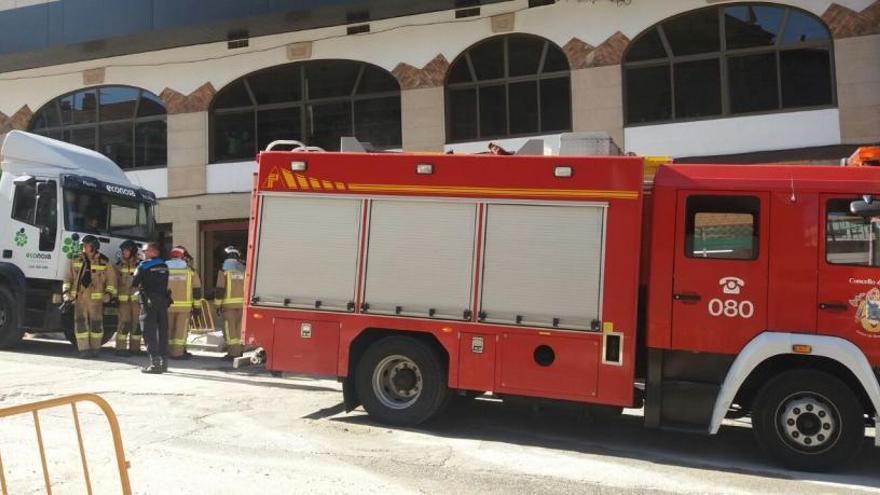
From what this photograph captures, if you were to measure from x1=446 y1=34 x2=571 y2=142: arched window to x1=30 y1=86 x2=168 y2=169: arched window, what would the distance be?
8.03m

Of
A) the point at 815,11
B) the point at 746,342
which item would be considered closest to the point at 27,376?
the point at 746,342

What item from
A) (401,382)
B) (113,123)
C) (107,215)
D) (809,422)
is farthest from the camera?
(113,123)

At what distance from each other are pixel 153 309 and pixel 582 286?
6.36m

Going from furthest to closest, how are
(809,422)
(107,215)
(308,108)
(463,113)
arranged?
(308,108), (463,113), (107,215), (809,422)

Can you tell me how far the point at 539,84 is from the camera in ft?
48.2

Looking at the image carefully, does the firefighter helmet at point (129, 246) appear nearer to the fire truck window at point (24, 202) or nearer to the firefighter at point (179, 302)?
the firefighter at point (179, 302)

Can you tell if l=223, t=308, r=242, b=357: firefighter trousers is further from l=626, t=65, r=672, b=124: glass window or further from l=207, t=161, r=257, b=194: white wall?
l=626, t=65, r=672, b=124: glass window

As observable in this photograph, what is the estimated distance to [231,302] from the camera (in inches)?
424

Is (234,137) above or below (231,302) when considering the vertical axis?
above

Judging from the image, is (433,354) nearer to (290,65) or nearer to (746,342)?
(746,342)

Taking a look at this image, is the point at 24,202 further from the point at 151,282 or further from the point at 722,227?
the point at 722,227

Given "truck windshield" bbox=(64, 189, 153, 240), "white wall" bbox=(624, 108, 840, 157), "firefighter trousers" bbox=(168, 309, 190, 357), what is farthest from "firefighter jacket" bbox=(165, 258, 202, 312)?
"white wall" bbox=(624, 108, 840, 157)

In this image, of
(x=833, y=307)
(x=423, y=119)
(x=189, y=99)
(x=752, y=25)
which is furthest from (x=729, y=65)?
(x=189, y=99)

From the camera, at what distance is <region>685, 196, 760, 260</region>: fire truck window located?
580 cm
